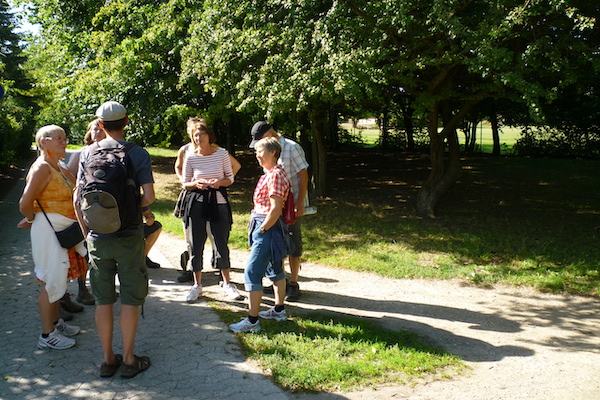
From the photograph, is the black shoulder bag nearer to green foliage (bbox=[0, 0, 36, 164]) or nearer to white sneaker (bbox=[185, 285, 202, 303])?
white sneaker (bbox=[185, 285, 202, 303])

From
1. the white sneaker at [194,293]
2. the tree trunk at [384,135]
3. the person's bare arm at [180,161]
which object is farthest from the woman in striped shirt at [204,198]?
the tree trunk at [384,135]

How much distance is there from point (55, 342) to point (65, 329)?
0.34 metres

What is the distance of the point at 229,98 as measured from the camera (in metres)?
11.2

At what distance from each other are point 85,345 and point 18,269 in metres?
2.97

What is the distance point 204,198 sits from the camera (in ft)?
18.8

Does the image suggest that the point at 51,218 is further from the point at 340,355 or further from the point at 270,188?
the point at 340,355

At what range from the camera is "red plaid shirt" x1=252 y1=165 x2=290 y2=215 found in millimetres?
4809

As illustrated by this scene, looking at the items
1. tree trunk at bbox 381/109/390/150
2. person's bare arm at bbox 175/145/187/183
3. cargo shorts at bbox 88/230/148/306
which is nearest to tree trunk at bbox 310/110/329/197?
person's bare arm at bbox 175/145/187/183

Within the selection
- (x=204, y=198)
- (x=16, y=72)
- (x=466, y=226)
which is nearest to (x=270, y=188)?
(x=204, y=198)

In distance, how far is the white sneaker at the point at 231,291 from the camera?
586cm

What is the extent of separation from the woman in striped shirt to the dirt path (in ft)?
2.08

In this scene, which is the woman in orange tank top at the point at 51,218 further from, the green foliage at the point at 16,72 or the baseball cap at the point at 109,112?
the green foliage at the point at 16,72

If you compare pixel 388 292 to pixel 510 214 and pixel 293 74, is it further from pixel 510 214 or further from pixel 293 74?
pixel 510 214

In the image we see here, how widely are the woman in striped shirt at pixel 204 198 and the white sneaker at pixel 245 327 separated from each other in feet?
3.13
